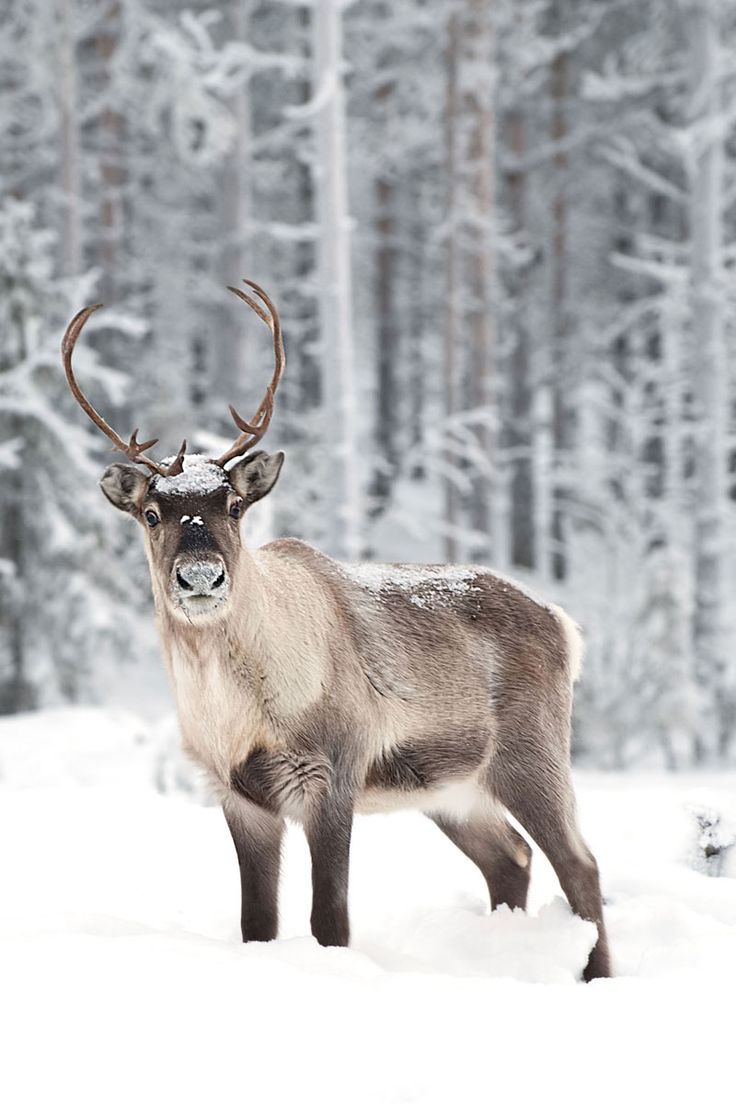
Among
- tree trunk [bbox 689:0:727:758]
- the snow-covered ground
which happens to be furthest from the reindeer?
tree trunk [bbox 689:0:727:758]

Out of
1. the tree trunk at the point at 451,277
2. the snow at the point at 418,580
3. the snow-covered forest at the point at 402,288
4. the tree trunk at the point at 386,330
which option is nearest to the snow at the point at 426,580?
the snow at the point at 418,580

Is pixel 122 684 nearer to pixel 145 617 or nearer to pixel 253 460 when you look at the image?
pixel 145 617

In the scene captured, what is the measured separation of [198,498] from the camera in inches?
158

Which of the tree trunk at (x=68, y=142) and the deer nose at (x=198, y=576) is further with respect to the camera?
the tree trunk at (x=68, y=142)

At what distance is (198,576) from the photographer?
380 cm

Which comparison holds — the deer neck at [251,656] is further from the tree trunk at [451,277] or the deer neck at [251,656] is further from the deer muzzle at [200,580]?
the tree trunk at [451,277]

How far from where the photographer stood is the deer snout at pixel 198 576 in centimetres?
380

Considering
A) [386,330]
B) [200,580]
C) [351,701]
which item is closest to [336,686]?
[351,701]

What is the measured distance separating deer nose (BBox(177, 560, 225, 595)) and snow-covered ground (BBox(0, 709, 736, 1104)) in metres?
1.07

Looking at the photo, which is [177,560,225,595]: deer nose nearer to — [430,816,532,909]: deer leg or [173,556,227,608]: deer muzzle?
[173,556,227,608]: deer muzzle

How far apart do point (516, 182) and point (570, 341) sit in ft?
9.77

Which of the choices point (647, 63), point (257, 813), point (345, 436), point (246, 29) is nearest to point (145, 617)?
point (345, 436)

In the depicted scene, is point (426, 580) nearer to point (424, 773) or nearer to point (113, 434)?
point (424, 773)

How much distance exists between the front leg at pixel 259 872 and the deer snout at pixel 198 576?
969mm
